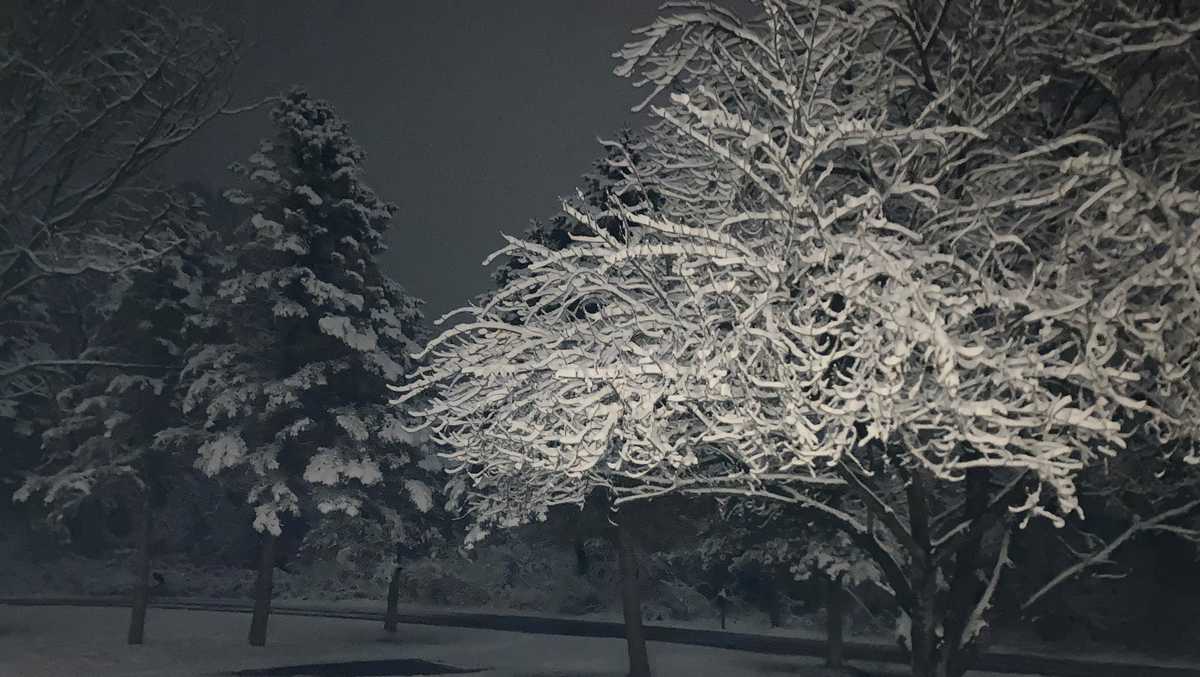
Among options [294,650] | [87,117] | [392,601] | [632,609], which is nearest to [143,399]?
[294,650]

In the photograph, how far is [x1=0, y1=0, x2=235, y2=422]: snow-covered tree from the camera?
14531 millimetres

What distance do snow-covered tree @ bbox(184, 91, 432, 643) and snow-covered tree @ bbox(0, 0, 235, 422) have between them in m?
4.88

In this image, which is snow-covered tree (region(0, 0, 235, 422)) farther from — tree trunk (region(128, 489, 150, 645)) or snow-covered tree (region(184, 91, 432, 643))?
tree trunk (region(128, 489, 150, 645))

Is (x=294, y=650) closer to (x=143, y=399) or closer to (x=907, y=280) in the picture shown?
(x=143, y=399)

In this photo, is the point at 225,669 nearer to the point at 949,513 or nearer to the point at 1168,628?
the point at 949,513

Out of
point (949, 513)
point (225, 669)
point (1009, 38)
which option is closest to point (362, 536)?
point (225, 669)

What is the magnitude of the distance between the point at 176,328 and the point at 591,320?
61.3 feet

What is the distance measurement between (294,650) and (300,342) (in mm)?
7004

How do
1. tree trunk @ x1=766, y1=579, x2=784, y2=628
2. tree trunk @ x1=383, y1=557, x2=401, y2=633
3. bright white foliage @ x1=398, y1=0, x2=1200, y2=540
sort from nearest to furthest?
1. bright white foliage @ x1=398, y1=0, x2=1200, y2=540
2. tree trunk @ x1=383, y1=557, x2=401, y2=633
3. tree trunk @ x1=766, y1=579, x2=784, y2=628

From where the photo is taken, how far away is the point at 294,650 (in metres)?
22.0

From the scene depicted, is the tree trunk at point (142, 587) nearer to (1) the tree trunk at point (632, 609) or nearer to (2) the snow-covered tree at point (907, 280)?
(1) the tree trunk at point (632, 609)

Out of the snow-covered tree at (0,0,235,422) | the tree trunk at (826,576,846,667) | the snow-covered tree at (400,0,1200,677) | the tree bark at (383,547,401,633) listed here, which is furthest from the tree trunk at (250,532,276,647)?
the snow-covered tree at (400,0,1200,677)

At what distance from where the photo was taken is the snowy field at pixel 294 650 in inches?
774

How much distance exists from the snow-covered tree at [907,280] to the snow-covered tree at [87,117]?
9172mm
